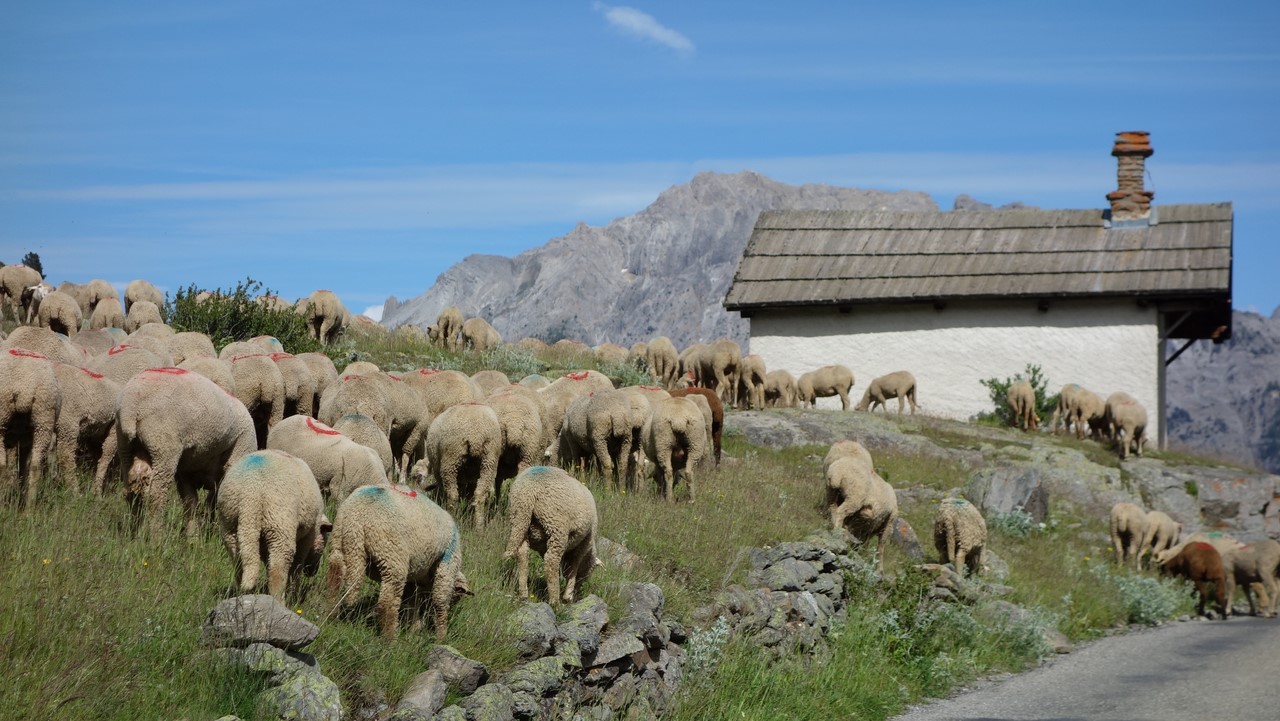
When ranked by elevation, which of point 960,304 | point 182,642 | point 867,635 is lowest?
point 867,635

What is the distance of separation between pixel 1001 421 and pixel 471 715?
2912 centimetres

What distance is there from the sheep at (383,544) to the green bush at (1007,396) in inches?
1134

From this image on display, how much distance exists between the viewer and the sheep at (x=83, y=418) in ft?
38.0

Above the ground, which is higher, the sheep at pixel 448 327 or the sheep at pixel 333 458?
the sheep at pixel 448 327

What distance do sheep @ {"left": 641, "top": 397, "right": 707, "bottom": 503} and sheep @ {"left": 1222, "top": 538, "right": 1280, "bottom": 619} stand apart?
11244 mm

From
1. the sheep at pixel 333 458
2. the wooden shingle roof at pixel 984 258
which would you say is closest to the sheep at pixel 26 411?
the sheep at pixel 333 458

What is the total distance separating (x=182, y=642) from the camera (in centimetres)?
855

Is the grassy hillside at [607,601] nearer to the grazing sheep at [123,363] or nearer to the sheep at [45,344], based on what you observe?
the grazing sheep at [123,363]

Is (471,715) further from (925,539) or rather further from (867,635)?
(925,539)

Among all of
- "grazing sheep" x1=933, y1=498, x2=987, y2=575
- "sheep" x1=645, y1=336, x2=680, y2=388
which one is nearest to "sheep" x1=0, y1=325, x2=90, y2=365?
"grazing sheep" x1=933, y1=498, x2=987, y2=575

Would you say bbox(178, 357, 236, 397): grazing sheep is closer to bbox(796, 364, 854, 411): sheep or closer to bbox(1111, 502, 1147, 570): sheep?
bbox(1111, 502, 1147, 570): sheep

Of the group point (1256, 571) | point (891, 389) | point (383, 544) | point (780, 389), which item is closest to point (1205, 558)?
point (1256, 571)

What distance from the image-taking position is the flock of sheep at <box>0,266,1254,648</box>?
9219 millimetres

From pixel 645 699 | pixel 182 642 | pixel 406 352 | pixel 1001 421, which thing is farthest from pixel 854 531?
pixel 1001 421
